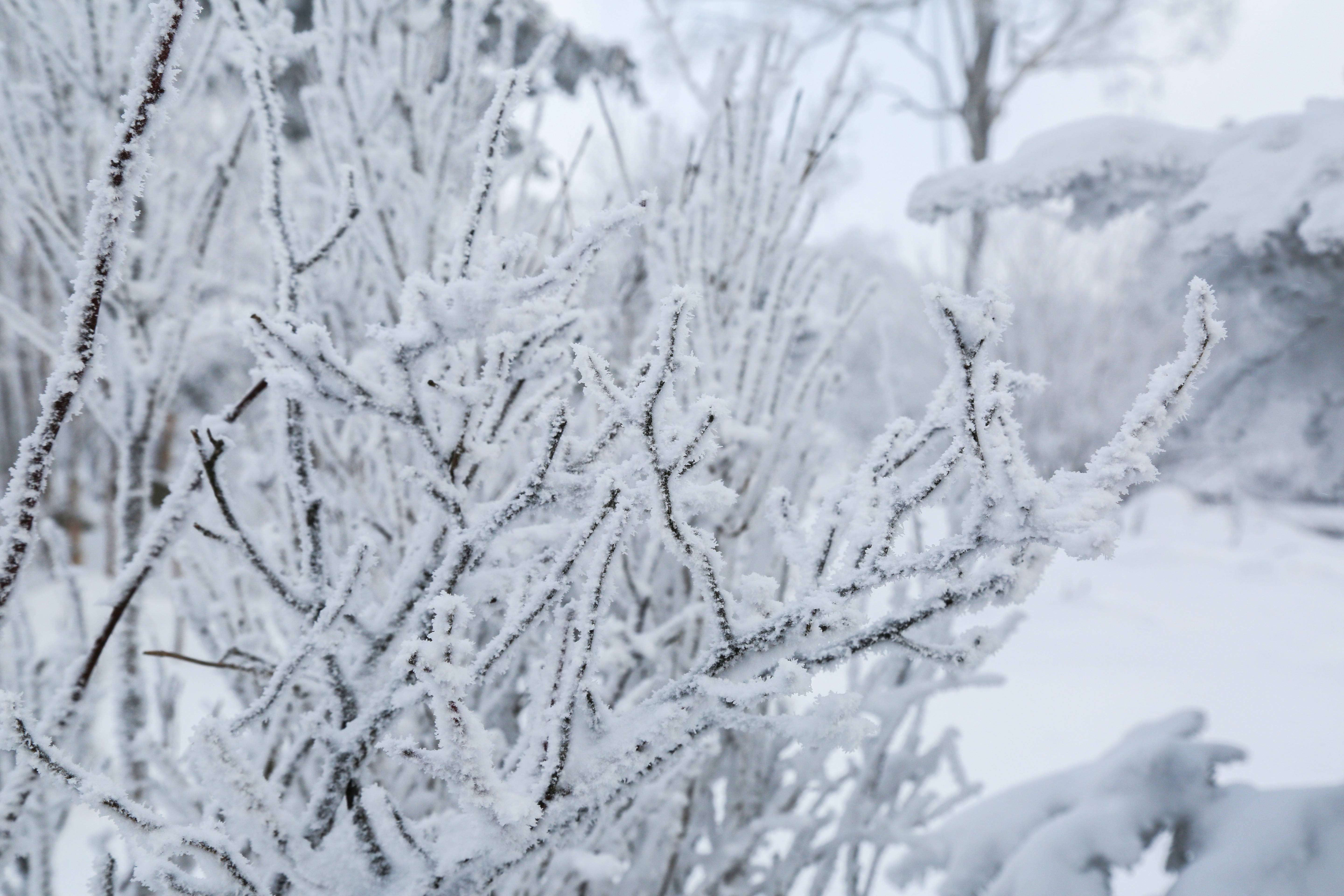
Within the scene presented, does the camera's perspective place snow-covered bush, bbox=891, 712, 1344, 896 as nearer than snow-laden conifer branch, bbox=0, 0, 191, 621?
No

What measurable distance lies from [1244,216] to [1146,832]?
4.90ft

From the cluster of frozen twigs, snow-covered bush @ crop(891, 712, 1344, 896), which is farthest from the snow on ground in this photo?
the cluster of frozen twigs

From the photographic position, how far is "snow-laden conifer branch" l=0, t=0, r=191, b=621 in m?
0.71

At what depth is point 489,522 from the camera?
2.90 feet

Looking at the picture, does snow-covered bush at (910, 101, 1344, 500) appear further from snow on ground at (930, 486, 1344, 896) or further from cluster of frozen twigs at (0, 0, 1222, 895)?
snow on ground at (930, 486, 1344, 896)

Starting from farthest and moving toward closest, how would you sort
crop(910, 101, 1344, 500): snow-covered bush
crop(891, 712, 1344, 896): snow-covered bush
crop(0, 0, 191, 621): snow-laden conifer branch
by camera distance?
crop(910, 101, 1344, 500): snow-covered bush
crop(891, 712, 1344, 896): snow-covered bush
crop(0, 0, 191, 621): snow-laden conifer branch

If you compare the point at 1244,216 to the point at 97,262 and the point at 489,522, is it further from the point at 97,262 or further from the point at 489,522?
the point at 97,262

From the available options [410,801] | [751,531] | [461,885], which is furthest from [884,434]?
[410,801]

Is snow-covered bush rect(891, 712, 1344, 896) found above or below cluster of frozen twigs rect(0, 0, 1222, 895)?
below

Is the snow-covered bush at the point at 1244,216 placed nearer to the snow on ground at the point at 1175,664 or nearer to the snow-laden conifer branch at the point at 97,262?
the snow on ground at the point at 1175,664

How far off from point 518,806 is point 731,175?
1516 millimetres

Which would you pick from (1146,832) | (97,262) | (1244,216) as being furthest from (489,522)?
(1244,216)

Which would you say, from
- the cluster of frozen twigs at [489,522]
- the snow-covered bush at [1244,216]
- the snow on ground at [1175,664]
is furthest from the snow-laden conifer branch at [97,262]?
the snow on ground at [1175,664]

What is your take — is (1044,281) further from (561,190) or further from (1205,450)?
(561,190)
